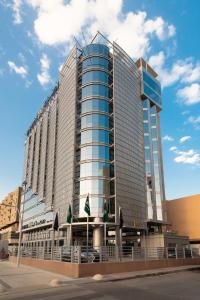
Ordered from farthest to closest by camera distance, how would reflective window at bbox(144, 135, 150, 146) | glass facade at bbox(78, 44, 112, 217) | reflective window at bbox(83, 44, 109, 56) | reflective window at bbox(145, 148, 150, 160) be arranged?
reflective window at bbox(144, 135, 150, 146) < reflective window at bbox(145, 148, 150, 160) < reflective window at bbox(83, 44, 109, 56) < glass facade at bbox(78, 44, 112, 217)

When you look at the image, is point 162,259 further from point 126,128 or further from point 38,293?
Result: point 126,128

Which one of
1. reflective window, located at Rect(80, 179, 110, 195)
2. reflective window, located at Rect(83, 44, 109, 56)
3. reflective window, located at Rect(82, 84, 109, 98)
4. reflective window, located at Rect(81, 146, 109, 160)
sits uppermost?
reflective window, located at Rect(83, 44, 109, 56)

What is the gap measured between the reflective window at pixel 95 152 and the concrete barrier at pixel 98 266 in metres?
30.5

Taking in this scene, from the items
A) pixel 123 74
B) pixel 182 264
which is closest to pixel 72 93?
pixel 123 74

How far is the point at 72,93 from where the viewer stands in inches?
2670

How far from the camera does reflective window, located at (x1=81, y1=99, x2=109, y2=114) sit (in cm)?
6216

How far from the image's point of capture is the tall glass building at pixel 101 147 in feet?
192

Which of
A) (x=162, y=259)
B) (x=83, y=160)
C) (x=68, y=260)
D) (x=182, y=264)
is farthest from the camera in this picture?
(x=83, y=160)

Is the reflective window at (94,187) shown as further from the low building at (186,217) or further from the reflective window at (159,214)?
the low building at (186,217)

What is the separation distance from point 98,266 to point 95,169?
37.1 m

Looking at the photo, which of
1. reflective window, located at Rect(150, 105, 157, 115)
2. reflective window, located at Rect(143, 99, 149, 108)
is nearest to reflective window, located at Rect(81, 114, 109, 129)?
reflective window, located at Rect(143, 99, 149, 108)

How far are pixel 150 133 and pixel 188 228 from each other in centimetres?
2896

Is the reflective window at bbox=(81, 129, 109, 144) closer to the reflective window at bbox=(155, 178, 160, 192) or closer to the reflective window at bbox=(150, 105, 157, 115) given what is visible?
the reflective window at bbox=(155, 178, 160, 192)

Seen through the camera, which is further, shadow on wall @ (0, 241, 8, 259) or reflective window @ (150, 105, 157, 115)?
reflective window @ (150, 105, 157, 115)
